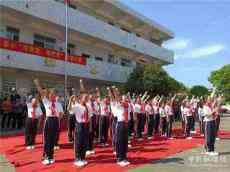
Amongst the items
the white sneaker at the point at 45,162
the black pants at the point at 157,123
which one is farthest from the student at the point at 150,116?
the white sneaker at the point at 45,162

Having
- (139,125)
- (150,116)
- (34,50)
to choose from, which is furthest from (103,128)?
(34,50)

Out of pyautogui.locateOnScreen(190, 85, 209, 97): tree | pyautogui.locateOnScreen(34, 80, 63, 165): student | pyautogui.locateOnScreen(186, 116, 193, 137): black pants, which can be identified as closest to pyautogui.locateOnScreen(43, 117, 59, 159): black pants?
pyautogui.locateOnScreen(34, 80, 63, 165): student

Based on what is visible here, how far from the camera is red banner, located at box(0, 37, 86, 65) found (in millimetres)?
19516

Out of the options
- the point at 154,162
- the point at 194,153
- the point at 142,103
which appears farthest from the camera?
the point at 142,103

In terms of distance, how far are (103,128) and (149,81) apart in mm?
16241

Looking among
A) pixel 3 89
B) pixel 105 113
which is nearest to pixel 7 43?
pixel 3 89

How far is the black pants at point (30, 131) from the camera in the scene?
486 inches

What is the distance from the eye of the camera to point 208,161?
393 inches

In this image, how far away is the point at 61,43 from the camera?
26.2 metres

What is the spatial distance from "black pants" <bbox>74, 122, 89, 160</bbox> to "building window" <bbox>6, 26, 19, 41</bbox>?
1339 cm

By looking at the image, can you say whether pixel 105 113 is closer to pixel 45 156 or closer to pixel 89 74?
pixel 45 156

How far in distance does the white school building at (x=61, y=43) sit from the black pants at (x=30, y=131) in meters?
7.49

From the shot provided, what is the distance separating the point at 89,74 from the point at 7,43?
25.6 ft

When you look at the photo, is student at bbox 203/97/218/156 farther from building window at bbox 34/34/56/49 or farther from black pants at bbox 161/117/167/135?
building window at bbox 34/34/56/49
